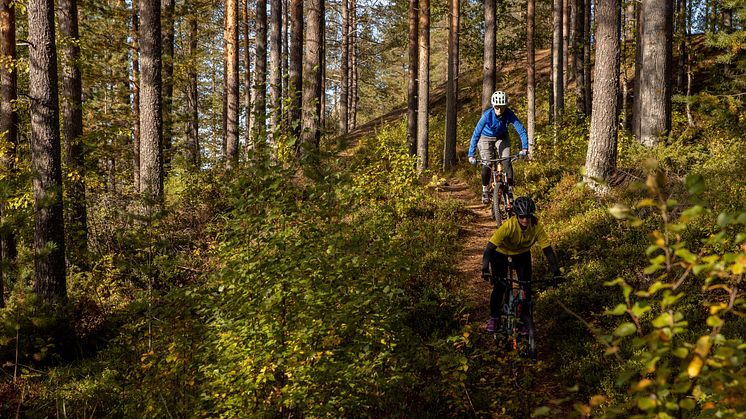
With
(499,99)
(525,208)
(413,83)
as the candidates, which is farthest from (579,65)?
(525,208)

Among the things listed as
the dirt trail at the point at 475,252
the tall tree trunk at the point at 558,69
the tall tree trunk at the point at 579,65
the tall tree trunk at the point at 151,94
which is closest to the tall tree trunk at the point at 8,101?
the tall tree trunk at the point at 151,94

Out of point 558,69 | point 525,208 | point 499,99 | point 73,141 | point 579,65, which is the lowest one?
point 525,208

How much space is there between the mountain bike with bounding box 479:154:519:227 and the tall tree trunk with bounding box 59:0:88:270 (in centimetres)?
842

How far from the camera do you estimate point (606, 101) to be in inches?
439

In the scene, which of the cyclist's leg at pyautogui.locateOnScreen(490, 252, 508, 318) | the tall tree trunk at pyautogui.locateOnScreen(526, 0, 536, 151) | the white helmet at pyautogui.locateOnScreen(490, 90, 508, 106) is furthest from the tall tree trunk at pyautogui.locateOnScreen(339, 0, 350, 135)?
the cyclist's leg at pyautogui.locateOnScreen(490, 252, 508, 318)

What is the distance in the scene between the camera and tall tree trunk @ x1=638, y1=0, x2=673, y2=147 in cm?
1074

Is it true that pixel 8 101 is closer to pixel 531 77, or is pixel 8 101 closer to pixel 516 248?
pixel 516 248

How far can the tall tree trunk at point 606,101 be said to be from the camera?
1113 centimetres

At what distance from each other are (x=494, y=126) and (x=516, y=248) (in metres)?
4.32

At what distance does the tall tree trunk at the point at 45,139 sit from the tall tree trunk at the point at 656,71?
11807mm

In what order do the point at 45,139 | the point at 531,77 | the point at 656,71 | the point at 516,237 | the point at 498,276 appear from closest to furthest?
the point at 516,237, the point at 498,276, the point at 45,139, the point at 656,71, the point at 531,77

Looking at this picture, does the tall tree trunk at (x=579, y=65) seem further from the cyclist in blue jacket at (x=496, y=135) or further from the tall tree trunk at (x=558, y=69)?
the cyclist in blue jacket at (x=496, y=135)

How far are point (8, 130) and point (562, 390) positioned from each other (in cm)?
1401

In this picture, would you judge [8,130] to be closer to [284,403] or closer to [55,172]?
[55,172]
